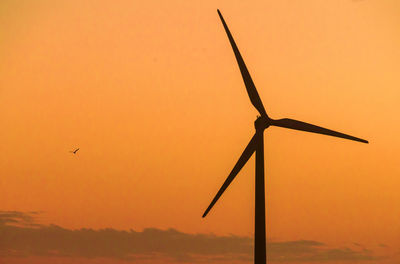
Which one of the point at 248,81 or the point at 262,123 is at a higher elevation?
the point at 248,81

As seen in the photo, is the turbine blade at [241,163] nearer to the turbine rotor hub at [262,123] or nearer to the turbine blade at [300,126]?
the turbine rotor hub at [262,123]

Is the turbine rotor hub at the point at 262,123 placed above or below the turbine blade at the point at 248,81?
below

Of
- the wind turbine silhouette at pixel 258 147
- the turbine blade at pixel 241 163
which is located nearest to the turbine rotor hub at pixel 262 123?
the wind turbine silhouette at pixel 258 147

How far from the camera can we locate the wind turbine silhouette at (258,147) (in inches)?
1236

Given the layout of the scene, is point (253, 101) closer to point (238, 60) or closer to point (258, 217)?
point (238, 60)

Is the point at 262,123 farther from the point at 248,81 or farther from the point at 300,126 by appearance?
the point at 248,81

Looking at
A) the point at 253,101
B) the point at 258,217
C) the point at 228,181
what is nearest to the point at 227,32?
the point at 253,101

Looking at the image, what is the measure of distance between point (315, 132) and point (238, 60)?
646 cm

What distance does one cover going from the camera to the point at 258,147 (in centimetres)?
3394

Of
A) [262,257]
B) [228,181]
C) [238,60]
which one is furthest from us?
[238,60]

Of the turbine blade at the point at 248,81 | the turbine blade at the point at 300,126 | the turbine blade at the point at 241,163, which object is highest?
the turbine blade at the point at 248,81

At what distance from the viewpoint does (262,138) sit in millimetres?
34344

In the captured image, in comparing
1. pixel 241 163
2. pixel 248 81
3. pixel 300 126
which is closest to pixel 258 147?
pixel 241 163

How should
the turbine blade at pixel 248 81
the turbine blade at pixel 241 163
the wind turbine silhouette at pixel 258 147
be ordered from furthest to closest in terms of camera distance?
the turbine blade at pixel 248 81
the turbine blade at pixel 241 163
the wind turbine silhouette at pixel 258 147
